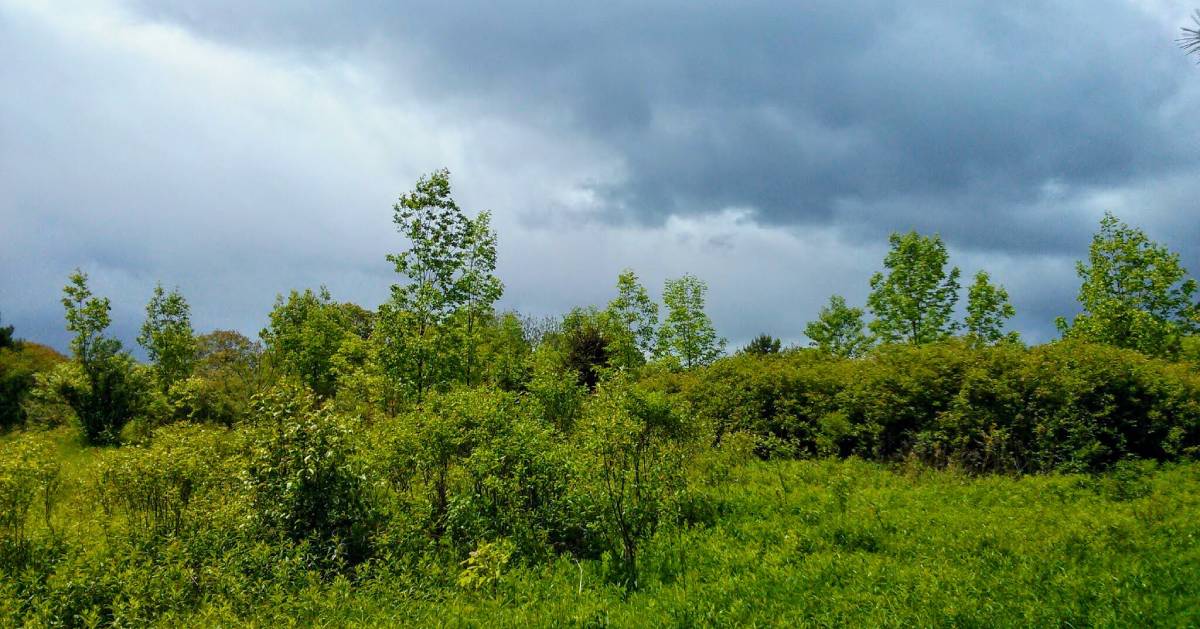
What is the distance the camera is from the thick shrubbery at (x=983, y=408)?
448 inches

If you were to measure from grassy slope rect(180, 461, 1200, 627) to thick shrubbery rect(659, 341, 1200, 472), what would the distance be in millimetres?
1935

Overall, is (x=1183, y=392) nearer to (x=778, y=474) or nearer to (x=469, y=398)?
(x=778, y=474)

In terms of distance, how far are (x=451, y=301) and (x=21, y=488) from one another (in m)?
10.2

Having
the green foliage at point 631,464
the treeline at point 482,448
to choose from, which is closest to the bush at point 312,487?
the treeline at point 482,448

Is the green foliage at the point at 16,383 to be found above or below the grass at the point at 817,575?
above

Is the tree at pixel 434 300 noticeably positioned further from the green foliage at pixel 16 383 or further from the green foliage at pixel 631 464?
the green foliage at pixel 16 383

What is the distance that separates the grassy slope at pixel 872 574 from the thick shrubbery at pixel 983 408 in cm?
193

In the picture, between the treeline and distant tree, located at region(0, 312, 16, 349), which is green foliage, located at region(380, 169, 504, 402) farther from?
distant tree, located at region(0, 312, 16, 349)

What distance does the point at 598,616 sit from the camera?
6.29 meters

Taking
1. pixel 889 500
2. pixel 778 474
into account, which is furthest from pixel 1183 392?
pixel 778 474

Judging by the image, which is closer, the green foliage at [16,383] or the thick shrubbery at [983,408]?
the thick shrubbery at [983,408]

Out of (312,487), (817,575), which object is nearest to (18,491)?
→ (312,487)

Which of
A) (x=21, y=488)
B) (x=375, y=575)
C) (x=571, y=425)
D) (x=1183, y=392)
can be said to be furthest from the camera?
(x=571, y=425)

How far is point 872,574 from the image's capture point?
6820 mm
